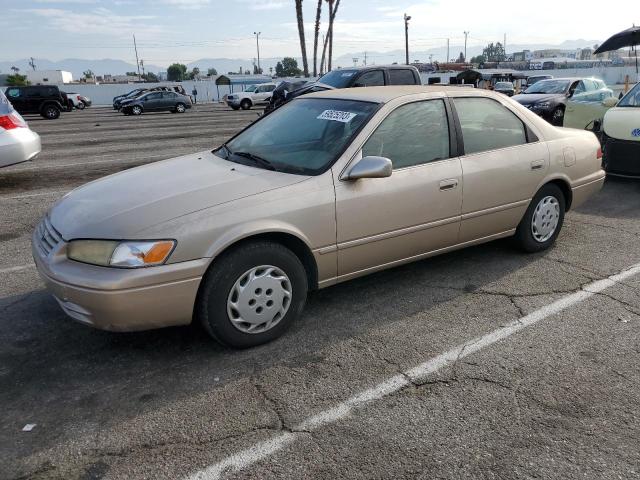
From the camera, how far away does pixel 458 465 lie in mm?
2402

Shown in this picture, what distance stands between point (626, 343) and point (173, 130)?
55.8 ft

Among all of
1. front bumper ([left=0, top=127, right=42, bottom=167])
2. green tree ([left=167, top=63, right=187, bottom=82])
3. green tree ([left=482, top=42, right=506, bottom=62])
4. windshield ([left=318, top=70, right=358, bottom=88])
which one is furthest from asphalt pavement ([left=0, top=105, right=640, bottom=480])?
green tree ([left=482, top=42, right=506, bottom=62])

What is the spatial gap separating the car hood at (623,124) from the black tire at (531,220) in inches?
126

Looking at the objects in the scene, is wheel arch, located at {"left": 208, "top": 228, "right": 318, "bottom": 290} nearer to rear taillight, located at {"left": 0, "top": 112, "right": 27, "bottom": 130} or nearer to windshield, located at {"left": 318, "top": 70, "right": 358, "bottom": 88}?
rear taillight, located at {"left": 0, "top": 112, "right": 27, "bottom": 130}

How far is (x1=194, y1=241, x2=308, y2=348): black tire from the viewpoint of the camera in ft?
10.4

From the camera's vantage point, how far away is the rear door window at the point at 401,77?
12.9 metres

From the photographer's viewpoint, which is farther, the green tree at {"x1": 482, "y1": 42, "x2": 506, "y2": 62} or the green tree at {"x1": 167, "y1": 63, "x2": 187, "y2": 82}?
the green tree at {"x1": 482, "y1": 42, "x2": 506, "y2": 62}

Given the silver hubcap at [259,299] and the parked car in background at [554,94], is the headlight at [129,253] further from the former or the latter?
the parked car in background at [554,94]

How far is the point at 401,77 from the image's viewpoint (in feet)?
42.7

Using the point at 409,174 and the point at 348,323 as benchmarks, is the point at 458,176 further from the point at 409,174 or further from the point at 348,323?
the point at 348,323

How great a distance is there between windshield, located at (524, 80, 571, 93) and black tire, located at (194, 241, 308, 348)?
14.3 metres

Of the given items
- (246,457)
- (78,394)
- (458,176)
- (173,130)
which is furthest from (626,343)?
(173,130)

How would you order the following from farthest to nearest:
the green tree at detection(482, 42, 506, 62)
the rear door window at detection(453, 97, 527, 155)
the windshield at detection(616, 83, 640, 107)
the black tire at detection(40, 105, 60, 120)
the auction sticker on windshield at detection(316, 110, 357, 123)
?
1. the green tree at detection(482, 42, 506, 62)
2. the black tire at detection(40, 105, 60, 120)
3. the windshield at detection(616, 83, 640, 107)
4. the rear door window at detection(453, 97, 527, 155)
5. the auction sticker on windshield at detection(316, 110, 357, 123)

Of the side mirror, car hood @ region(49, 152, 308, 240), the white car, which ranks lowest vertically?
the white car
